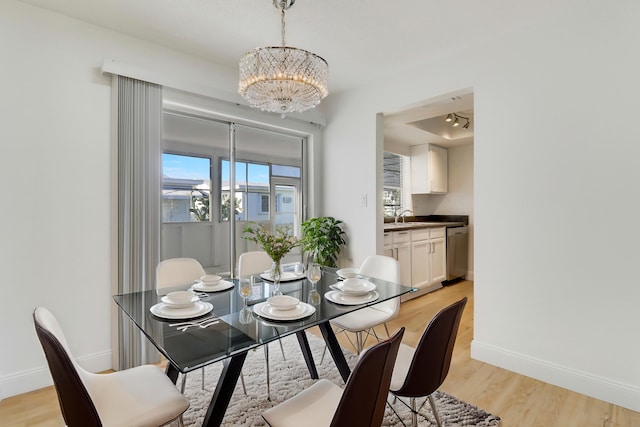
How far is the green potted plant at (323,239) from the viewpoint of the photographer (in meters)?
3.55

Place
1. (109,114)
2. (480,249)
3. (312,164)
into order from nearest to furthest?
(109,114) → (480,249) → (312,164)

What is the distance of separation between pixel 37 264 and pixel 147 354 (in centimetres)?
104

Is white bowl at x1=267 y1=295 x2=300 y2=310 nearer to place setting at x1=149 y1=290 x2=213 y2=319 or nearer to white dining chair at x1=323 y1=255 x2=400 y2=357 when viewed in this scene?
place setting at x1=149 y1=290 x2=213 y2=319

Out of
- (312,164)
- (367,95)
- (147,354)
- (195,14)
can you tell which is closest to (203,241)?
(147,354)

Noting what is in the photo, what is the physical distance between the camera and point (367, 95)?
3.49m

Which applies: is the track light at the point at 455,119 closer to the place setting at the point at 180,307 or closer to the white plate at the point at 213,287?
the white plate at the point at 213,287

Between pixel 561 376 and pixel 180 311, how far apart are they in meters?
2.54

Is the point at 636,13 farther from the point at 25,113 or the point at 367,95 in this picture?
the point at 25,113

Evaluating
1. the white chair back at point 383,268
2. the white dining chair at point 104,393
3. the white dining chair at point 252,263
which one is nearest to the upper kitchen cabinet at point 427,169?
the white chair back at point 383,268

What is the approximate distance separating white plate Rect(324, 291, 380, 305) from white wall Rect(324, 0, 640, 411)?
4.30 ft

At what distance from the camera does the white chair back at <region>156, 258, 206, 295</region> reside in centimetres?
224

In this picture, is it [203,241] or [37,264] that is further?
[203,241]

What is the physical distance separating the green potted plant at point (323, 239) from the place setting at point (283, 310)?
1.91 meters

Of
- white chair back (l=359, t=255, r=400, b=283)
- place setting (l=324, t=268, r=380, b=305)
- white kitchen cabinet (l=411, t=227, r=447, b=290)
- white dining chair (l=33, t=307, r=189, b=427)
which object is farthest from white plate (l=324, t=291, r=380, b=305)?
white kitchen cabinet (l=411, t=227, r=447, b=290)
